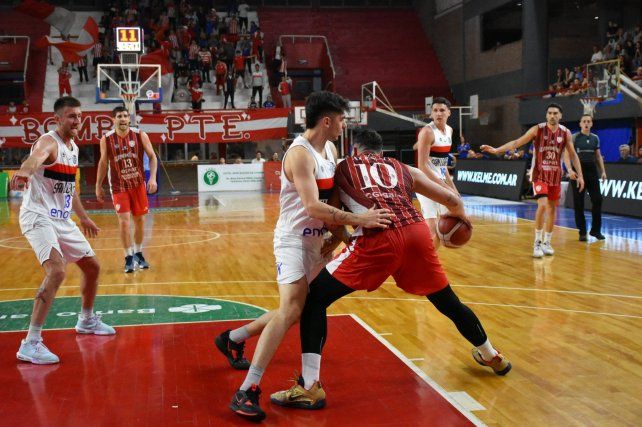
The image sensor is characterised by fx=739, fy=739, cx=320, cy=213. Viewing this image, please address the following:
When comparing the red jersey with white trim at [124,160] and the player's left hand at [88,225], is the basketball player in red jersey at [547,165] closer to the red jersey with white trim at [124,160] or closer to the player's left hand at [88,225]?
the red jersey with white trim at [124,160]

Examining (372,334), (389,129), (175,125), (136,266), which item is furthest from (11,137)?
(372,334)

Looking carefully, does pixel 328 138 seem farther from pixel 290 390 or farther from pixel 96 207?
pixel 96 207

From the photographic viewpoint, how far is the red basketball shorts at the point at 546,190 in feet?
32.3

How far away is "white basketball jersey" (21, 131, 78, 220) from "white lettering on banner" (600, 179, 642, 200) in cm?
1139

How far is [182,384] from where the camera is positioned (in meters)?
4.74

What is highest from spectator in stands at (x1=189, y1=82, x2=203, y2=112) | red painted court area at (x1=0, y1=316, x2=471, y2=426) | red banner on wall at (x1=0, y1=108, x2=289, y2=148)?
spectator in stands at (x1=189, y1=82, x2=203, y2=112)

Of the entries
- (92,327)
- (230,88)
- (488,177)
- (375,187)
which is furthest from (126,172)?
(230,88)

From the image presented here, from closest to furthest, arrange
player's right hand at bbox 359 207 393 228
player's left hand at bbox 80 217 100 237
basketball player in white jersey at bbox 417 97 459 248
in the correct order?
player's right hand at bbox 359 207 393 228 → player's left hand at bbox 80 217 100 237 → basketball player in white jersey at bbox 417 97 459 248

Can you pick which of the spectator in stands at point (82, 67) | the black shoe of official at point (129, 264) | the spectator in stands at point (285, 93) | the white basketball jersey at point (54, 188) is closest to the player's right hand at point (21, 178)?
the white basketball jersey at point (54, 188)

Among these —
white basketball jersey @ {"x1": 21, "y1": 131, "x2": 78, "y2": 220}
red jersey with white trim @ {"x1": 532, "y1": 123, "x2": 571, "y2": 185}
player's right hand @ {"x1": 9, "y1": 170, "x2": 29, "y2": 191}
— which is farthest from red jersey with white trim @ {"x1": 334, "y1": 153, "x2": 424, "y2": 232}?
red jersey with white trim @ {"x1": 532, "y1": 123, "x2": 571, "y2": 185}

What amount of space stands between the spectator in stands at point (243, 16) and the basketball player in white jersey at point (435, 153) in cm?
2577

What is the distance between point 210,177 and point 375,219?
21.5 m

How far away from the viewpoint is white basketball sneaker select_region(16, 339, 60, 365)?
5.22 meters

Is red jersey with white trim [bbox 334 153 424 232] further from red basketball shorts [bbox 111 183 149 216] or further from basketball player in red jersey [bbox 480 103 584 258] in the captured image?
basketball player in red jersey [bbox 480 103 584 258]
